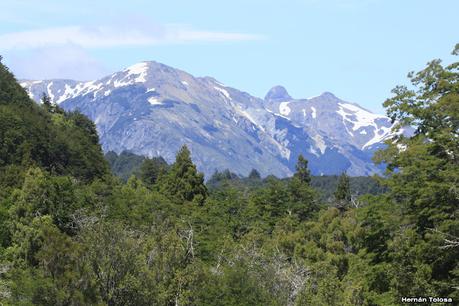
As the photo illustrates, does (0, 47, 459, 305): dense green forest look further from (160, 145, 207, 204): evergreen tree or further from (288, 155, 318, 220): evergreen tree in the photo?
(288, 155, 318, 220): evergreen tree

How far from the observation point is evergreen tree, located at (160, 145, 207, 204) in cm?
7781

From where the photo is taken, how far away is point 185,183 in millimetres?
78438

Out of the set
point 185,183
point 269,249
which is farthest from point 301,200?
point 269,249

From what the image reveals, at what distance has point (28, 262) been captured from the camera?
41688 millimetres

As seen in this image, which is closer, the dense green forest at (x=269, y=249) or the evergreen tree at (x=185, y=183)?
the dense green forest at (x=269, y=249)

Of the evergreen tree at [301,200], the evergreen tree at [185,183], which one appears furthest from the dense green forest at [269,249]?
the evergreen tree at [301,200]

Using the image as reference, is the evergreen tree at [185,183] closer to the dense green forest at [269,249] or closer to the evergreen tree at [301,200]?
the evergreen tree at [301,200]

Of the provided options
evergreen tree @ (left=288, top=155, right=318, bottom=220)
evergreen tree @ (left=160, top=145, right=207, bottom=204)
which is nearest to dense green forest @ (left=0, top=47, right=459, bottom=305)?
evergreen tree @ (left=160, top=145, right=207, bottom=204)

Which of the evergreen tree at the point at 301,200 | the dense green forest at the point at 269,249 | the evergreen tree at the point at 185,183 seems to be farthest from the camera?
the evergreen tree at the point at 301,200

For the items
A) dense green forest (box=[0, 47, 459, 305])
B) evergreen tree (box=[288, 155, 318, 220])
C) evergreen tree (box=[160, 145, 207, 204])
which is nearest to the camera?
dense green forest (box=[0, 47, 459, 305])

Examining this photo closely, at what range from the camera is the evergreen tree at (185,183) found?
77.8 meters

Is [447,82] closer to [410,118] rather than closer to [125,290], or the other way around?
[410,118]

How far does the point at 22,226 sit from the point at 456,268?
27.6m

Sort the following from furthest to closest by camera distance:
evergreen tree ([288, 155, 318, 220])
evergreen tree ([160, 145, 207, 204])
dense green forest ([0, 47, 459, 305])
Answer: evergreen tree ([288, 155, 318, 220]), evergreen tree ([160, 145, 207, 204]), dense green forest ([0, 47, 459, 305])
